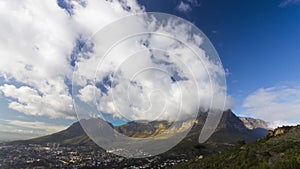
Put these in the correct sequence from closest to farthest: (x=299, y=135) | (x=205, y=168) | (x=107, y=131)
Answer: (x=107, y=131) → (x=299, y=135) → (x=205, y=168)

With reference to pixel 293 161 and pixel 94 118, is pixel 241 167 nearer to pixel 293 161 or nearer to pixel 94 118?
pixel 293 161

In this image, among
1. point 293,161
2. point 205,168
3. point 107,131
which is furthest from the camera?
point 205,168

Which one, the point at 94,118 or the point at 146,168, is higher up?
the point at 94,118

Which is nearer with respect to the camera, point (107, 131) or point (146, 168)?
point (107, 131)

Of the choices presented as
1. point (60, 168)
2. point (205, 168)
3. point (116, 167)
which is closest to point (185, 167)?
point (205, 168)

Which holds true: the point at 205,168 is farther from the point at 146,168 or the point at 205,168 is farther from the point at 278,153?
the point at 146,168

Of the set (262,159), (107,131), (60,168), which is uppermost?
(107,131)

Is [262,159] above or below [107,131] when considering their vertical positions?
below

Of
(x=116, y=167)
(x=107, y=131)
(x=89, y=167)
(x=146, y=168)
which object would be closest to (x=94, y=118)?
(x=107, y=131)

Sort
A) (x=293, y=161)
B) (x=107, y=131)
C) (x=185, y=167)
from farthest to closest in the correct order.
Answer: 1. (x=185, y=167)
2. (x=293, y=161)
3. (x=107, y=131)
